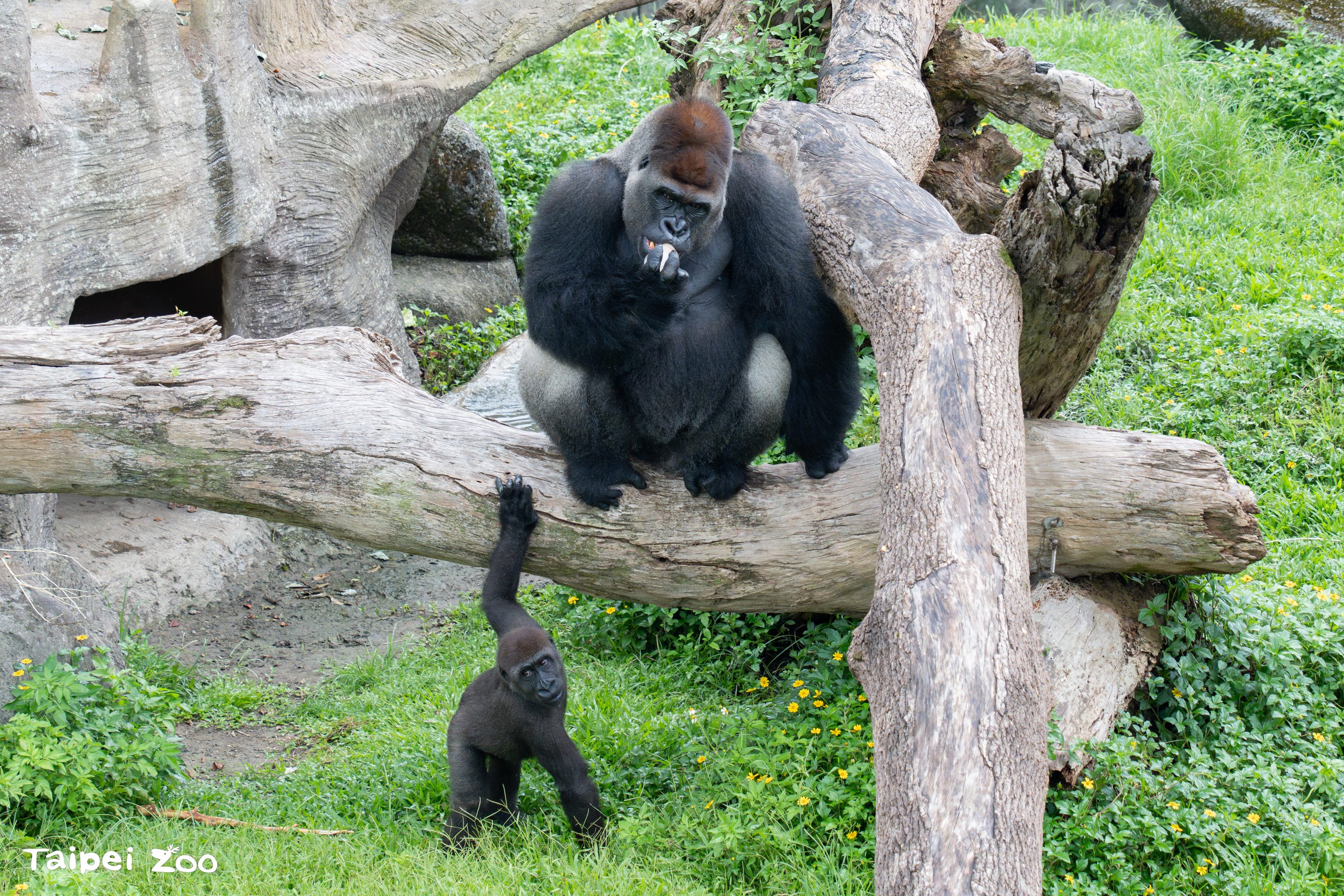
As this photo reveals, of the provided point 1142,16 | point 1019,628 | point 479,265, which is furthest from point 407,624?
point 1142,16

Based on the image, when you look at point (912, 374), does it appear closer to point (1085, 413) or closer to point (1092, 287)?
point (1092, 287)

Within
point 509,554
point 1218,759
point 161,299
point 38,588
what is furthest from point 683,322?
point 161,299

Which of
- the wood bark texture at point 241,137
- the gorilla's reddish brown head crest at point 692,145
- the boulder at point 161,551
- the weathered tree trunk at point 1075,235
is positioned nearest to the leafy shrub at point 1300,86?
the weathered tree trunk at point 1075,235

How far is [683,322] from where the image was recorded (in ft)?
11.4

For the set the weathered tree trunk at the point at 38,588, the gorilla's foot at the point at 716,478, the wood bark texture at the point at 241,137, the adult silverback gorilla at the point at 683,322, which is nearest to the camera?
the adult silverback gorilla at the point at 683,322

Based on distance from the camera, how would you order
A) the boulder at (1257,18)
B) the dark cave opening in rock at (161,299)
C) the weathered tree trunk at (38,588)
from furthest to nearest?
the boulder at (1257,18) → the dark cave opening in rock at (161,299) → the weathered tree trunk at (38,588)

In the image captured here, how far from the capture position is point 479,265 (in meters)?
7.77

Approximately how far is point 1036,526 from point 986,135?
2622mm

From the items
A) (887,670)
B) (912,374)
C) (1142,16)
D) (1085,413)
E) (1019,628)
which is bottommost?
(1085,413)

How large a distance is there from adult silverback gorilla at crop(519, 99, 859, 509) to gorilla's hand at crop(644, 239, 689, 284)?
0.02 meters

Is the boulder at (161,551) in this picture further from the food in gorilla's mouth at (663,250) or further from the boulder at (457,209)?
the food in gorilla's mouth at (663,250)

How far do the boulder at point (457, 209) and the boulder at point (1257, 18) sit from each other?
5848 millimetres

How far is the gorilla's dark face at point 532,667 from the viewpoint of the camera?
10.3ft

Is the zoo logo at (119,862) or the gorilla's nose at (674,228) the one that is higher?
the gorilla's nose at (674,228)
